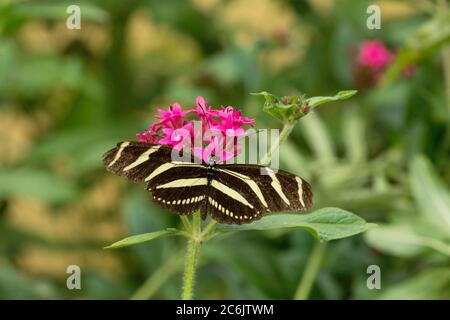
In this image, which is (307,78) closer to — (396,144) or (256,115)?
(256,115)

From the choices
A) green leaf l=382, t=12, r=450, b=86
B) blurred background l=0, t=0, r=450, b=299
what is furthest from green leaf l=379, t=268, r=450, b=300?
green leaf l=382, t=12, r=450, b=86

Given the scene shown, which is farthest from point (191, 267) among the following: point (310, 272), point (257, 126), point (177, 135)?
point (257, 126)

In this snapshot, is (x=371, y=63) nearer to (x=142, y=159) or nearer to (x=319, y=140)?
(x=319, y=140)

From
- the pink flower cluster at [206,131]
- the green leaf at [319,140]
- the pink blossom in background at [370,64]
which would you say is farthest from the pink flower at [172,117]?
the pink blossom in background at [370,64]

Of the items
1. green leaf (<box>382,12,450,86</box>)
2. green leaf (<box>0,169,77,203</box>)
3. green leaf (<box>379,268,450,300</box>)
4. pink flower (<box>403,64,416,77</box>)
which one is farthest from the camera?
green leaf (<box>0,169,77,203</box>)

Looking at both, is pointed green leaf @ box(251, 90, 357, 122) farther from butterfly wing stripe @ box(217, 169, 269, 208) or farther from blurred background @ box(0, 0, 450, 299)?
blurred background @ box(0, 0, 450, 299)

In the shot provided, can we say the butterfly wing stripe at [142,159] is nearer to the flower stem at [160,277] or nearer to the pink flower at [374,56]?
the flower stem at [160,277]

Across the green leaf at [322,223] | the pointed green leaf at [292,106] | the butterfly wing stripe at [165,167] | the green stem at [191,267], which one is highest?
the pointed green leaf at [292,106]
